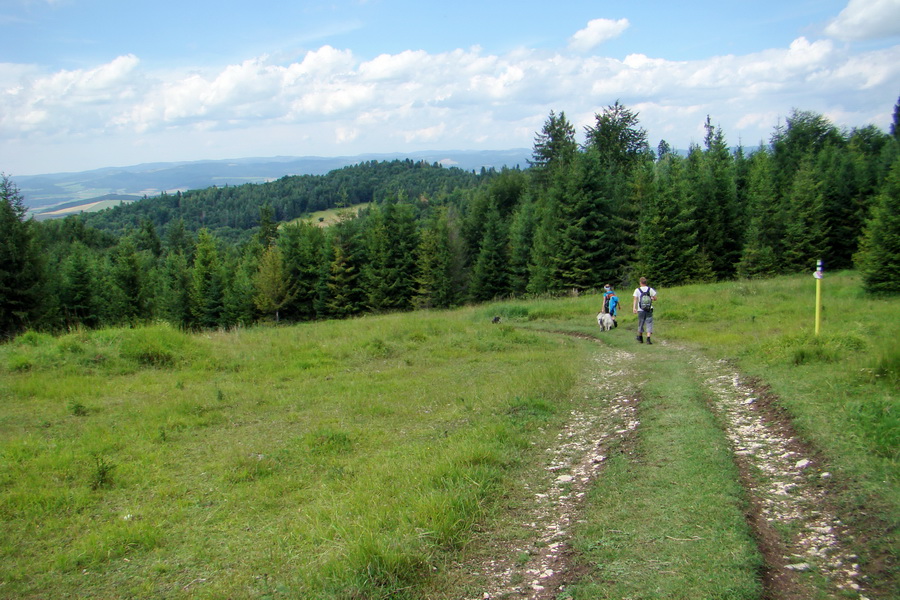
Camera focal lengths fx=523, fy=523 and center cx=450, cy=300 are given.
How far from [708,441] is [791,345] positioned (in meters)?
5.58

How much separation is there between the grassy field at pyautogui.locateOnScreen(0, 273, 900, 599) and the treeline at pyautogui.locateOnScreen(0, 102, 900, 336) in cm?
2012

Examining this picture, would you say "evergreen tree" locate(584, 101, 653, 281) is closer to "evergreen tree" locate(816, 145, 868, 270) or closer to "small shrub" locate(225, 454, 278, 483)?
"evergreen tree" locate(816, 145, 868, 270)

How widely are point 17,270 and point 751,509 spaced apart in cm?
3542

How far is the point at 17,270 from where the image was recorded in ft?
93.1

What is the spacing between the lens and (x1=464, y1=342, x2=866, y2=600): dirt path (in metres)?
3.96

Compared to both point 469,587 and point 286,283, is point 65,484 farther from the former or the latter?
point 286,283

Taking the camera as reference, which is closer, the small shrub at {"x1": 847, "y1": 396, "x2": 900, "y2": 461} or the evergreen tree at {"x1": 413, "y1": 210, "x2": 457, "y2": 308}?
the small shrub at {"x1": 847, "y1": 396, "x2": 900, "y2": 461}

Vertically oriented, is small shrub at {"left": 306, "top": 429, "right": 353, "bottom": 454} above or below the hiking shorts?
below

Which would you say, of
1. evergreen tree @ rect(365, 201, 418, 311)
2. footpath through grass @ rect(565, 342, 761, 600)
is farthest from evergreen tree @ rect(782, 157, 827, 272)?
footpath through grass @ rect(565, 342, 761, 600)

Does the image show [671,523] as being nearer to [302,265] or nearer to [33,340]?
[33,340]

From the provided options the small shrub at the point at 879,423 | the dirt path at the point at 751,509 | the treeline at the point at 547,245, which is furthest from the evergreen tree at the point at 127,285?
the small shrub at the point at 879,423

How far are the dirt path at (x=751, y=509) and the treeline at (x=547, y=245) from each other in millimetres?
22219

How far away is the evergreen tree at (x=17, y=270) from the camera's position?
2783cm

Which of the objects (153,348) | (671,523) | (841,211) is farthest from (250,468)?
(841,211)
